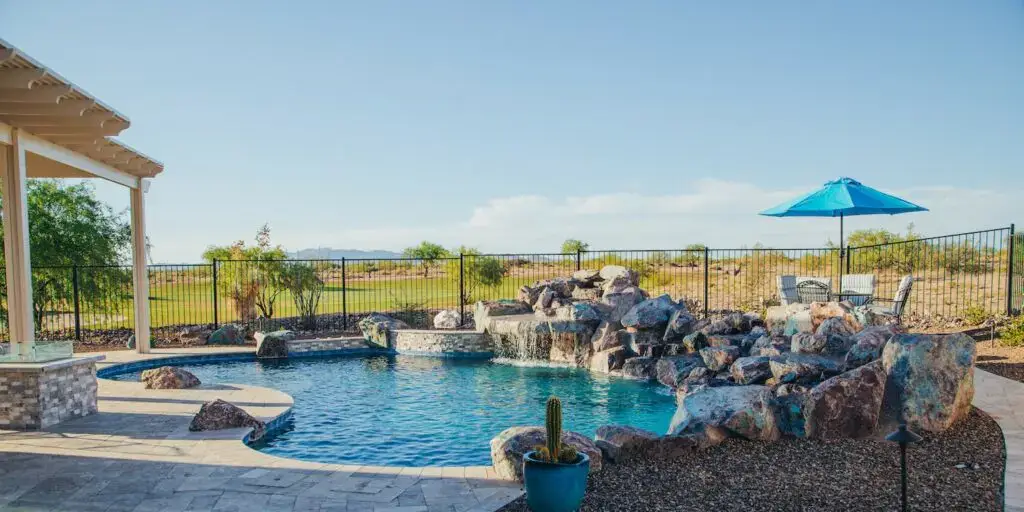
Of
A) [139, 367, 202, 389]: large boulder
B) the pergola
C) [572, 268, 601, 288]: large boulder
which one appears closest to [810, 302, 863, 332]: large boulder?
[572, 268, 601, 288]: large boulder

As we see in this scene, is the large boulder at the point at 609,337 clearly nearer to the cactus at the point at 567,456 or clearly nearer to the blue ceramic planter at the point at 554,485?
the cactus at the point at 567,456

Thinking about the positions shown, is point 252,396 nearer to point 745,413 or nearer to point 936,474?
point 745,413

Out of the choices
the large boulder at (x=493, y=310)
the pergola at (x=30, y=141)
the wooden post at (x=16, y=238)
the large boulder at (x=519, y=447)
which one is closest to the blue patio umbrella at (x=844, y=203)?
the large boulder at (x=493, y=310)

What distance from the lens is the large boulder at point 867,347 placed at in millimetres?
6570

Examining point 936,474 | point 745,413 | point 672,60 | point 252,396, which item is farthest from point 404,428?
point 672,60

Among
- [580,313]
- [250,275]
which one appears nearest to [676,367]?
[580,313]

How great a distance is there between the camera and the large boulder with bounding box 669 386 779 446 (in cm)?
547

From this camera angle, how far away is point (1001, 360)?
8.15 meters

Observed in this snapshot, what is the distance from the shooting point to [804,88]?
1191cm

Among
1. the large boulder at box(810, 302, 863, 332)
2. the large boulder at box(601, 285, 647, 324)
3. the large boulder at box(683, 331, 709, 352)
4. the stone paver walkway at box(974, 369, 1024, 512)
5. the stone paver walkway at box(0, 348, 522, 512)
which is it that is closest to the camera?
the stone paver walkway at box(974, 369, 1024, 512)

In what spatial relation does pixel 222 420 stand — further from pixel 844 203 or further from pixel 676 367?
pixel 844 203

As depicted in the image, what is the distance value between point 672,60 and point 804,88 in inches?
100

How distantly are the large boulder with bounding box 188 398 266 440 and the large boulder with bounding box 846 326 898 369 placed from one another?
235 inches

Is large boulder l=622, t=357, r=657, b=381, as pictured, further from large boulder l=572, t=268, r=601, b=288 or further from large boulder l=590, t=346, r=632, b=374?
large boulder l=572, t=268, r=601, b=288
